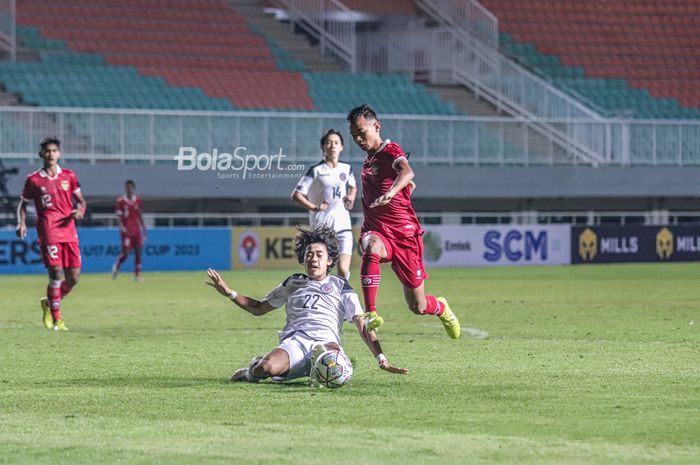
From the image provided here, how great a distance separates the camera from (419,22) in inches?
1614

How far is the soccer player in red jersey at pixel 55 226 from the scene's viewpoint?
15148mm

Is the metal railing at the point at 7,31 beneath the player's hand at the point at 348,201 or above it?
above

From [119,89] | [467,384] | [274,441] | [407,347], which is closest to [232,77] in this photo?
[119,89]

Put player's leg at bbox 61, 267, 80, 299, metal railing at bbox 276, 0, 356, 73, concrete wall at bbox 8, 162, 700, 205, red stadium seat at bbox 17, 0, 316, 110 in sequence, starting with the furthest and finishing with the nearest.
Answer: metal railing at bbox 276, 0, 356, 73, red stadium seat at bbox 17, 0, 316, 110, concrete wall at bbox 8, 162, 700, 205, player's leg at bbox 61, 267, 80, 299

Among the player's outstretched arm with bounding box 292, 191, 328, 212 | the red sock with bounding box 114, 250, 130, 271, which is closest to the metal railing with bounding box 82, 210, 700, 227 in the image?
the red sock with bounding box 114, 250, 130, 271

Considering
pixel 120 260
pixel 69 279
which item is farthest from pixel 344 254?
pixel 120 260

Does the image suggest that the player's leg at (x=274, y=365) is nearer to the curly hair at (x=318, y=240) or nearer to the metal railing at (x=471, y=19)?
the curly hair at (x=318, y=240)

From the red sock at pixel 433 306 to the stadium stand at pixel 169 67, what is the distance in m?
23.8

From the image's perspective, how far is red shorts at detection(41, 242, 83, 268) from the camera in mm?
15156

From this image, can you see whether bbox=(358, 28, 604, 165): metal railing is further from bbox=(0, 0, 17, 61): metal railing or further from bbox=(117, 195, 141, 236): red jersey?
bbox=(117, 195, 141, 236): red jersey

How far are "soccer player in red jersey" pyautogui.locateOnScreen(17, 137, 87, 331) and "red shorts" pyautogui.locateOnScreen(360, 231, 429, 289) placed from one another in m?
5.37

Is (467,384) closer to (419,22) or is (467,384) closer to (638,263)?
(638,263)

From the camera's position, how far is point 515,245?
33562 mm

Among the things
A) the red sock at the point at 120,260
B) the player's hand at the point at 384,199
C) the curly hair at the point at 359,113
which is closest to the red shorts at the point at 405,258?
the player's hand at the point at 384,199
